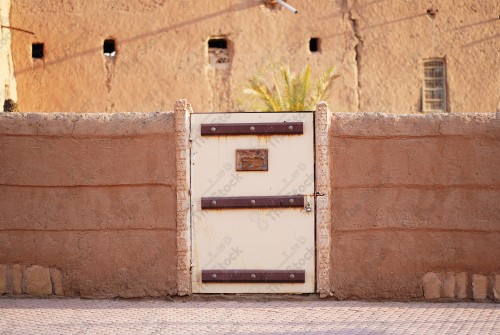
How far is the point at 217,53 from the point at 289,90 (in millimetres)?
1922

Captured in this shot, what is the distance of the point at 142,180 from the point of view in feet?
28.7

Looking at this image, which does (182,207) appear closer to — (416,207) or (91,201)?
(91,201)

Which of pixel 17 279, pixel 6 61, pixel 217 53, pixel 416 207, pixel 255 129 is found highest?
pixel 217 53

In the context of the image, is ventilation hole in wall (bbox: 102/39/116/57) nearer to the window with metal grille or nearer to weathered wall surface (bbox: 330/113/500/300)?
the window with metal grille

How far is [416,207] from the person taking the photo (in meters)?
8.63

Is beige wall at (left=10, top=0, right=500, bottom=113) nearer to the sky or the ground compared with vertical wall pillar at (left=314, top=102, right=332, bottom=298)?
nearer to the sky

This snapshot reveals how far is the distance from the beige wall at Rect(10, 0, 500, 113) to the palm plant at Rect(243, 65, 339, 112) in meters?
0.35

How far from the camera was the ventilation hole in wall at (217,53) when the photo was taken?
16.2m

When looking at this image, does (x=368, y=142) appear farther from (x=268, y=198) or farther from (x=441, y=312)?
(x=441, y=312)

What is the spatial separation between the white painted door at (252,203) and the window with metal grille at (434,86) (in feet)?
27.1

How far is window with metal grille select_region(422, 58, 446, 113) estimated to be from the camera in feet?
53.9

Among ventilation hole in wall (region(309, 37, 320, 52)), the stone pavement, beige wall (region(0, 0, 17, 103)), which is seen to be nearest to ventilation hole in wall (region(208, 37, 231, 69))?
ventilation hole in wall (region(309, 37, 320, 52))

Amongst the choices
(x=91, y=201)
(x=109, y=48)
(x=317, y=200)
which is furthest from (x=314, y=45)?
(x=91, y=201)

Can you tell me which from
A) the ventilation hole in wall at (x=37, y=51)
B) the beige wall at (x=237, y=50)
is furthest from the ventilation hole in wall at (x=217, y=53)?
the ventilation hole in wall at (x=37, y=51)
